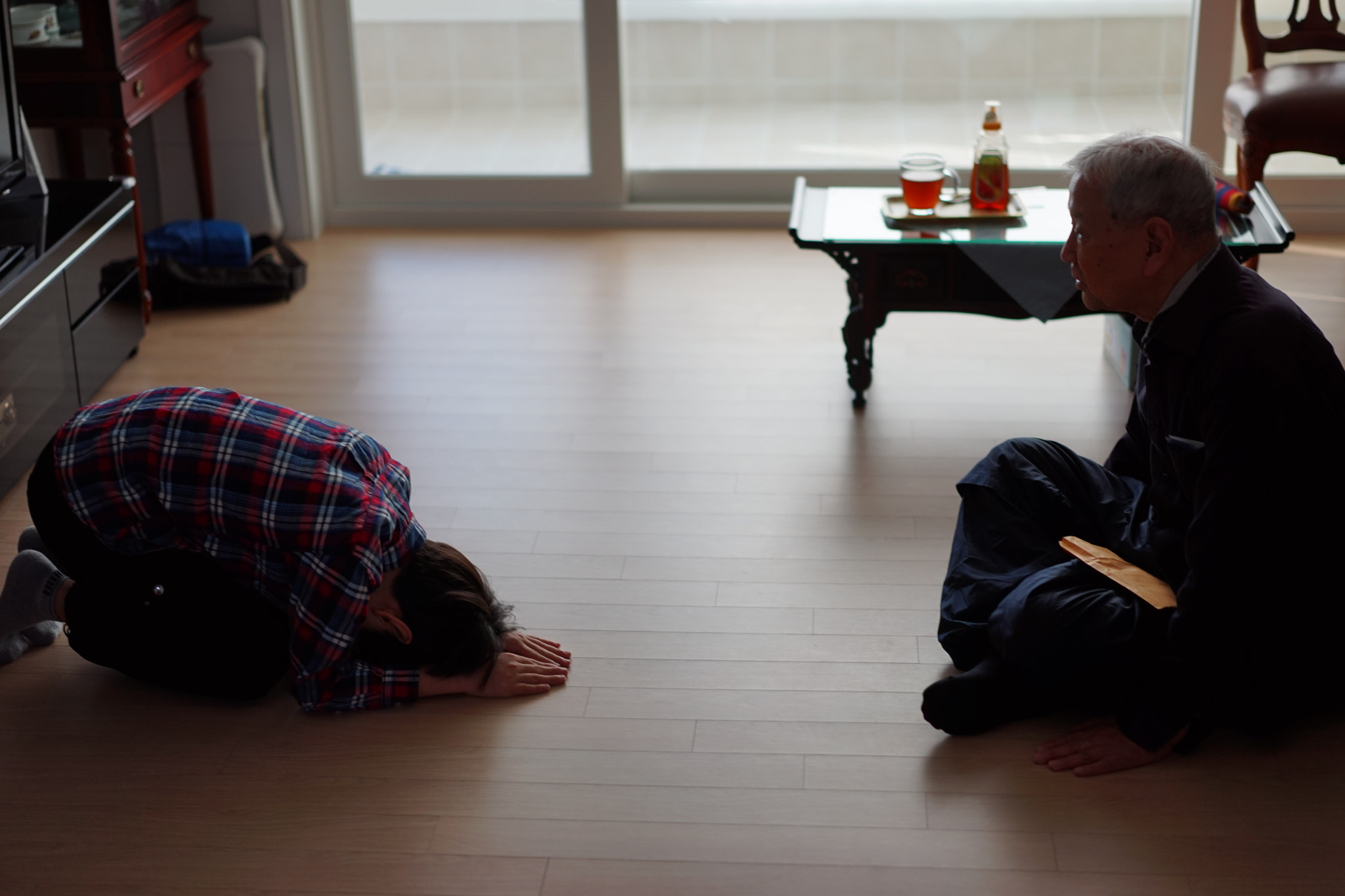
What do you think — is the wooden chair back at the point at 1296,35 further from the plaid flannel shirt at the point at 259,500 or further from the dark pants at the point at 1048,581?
the plaid flannel shirt at the point at 259,500

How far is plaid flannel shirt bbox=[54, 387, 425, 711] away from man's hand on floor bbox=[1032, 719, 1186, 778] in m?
0.98

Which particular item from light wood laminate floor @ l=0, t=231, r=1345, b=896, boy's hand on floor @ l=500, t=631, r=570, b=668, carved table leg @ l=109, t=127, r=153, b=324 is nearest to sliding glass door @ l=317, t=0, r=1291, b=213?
carved table leg @ l=109, t=127, r=153, b=324

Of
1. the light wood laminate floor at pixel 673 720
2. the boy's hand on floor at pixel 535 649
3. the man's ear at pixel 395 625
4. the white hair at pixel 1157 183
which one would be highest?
the white hair at pixel 1157 183

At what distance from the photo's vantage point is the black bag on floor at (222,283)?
4020mm

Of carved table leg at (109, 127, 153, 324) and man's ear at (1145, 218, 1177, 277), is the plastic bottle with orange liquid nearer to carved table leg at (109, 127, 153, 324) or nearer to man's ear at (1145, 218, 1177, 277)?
man's ear at (1145, 218, 1177, 277)

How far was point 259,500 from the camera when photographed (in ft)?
6.58

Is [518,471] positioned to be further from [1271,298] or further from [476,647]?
[1271,298]

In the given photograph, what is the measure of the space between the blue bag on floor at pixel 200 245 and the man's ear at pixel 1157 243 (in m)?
2.96

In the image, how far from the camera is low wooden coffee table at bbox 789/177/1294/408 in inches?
118

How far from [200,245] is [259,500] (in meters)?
2.40

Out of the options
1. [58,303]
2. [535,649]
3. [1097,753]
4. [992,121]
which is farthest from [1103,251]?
[58,303]

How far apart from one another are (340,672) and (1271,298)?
1431 millimetres

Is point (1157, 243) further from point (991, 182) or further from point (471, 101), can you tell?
point (471, 101)

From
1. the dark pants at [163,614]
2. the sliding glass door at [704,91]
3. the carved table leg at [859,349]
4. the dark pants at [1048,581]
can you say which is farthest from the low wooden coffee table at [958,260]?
the sliding glass door at [704,91]
